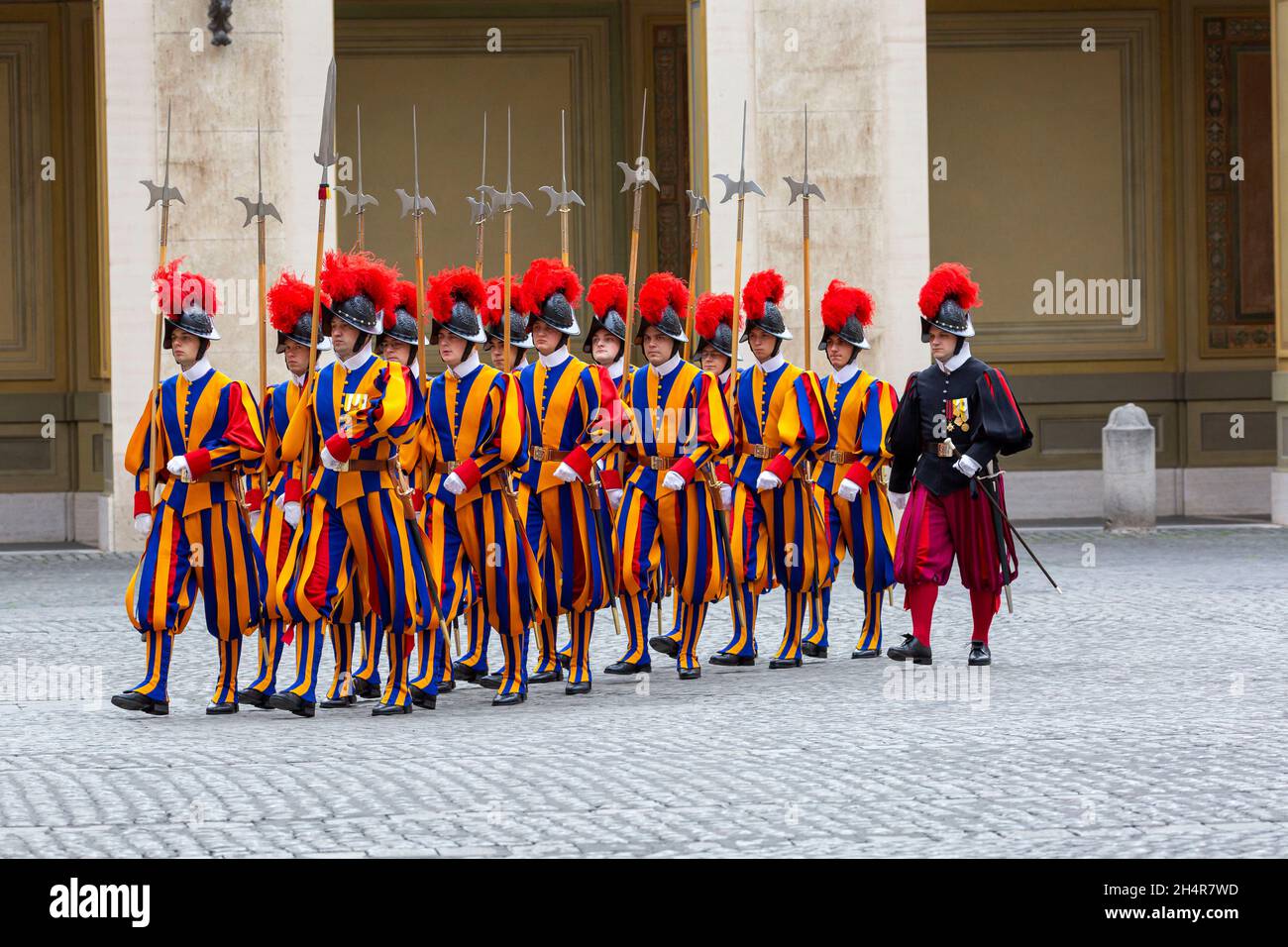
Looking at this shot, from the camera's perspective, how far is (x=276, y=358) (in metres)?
16.6

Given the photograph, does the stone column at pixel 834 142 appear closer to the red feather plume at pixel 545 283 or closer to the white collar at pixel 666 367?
the white collar at pixel 666 367

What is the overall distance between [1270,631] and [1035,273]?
8.81 m

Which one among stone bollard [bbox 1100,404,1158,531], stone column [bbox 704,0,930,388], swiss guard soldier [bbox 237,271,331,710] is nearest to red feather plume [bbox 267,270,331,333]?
swiss guard soldier [bbox 237,271,331,710]

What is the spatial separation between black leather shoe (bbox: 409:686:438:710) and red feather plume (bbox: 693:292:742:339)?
2.90 meters

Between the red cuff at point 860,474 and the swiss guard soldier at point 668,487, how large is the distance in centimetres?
69

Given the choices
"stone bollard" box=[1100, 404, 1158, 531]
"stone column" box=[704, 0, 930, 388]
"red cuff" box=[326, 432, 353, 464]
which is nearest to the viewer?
"red cuff" box=[326, 432, 353, 464]

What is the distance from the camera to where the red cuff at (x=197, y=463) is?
8.84 m

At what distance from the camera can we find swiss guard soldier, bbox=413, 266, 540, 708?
9422mm

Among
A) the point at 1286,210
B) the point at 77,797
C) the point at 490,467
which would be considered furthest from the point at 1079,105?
the point at 77,797

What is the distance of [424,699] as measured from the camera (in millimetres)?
9156

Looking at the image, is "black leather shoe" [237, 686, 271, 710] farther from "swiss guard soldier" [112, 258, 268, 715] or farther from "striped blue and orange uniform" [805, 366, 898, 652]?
"striped blue and orange uniform" [805, 366, 898, 652]

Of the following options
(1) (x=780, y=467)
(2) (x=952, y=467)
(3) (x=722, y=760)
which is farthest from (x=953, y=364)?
Answer: (3) (x=722, y=760)

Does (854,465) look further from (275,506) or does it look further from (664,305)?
(275,506)
